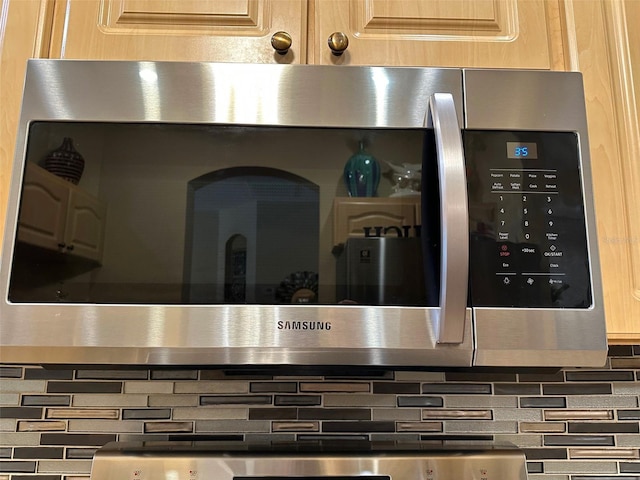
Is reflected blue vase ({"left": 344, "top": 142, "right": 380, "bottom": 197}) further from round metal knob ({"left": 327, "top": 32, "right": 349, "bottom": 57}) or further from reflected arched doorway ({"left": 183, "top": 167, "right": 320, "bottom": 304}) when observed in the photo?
round metal knob ({"left": 327, "top": 32, "right": 349, "bottom": 57})

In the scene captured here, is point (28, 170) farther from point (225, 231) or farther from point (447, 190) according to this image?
point (447, 190)

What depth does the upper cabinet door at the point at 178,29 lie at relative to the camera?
30.2 inches

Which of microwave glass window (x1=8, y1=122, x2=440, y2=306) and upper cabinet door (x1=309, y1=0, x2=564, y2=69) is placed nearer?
microwave glass window (x1=8, y1=122, x2=440, y2=306)

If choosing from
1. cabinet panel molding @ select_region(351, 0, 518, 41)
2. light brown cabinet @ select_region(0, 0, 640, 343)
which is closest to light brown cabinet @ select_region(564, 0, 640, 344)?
light brown cabinet @ select_region(0, 0, 640, 343)

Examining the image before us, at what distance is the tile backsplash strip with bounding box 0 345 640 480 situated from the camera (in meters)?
0.94

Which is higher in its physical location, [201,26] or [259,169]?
[201,26]

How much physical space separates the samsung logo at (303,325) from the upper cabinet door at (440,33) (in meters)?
0.41

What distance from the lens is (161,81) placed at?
Result: 2.29 ft

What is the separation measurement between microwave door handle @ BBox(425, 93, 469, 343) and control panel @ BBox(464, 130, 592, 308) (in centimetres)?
5

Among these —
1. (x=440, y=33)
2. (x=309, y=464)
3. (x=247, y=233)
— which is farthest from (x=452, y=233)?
(x=309, y=464)

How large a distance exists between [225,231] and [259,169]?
98mm

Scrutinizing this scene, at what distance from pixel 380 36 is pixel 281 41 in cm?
16

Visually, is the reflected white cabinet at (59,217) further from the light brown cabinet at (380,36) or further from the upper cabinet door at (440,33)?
the upper cabinet door at (440,33)

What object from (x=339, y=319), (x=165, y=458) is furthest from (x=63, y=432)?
(x=339, y=319)
